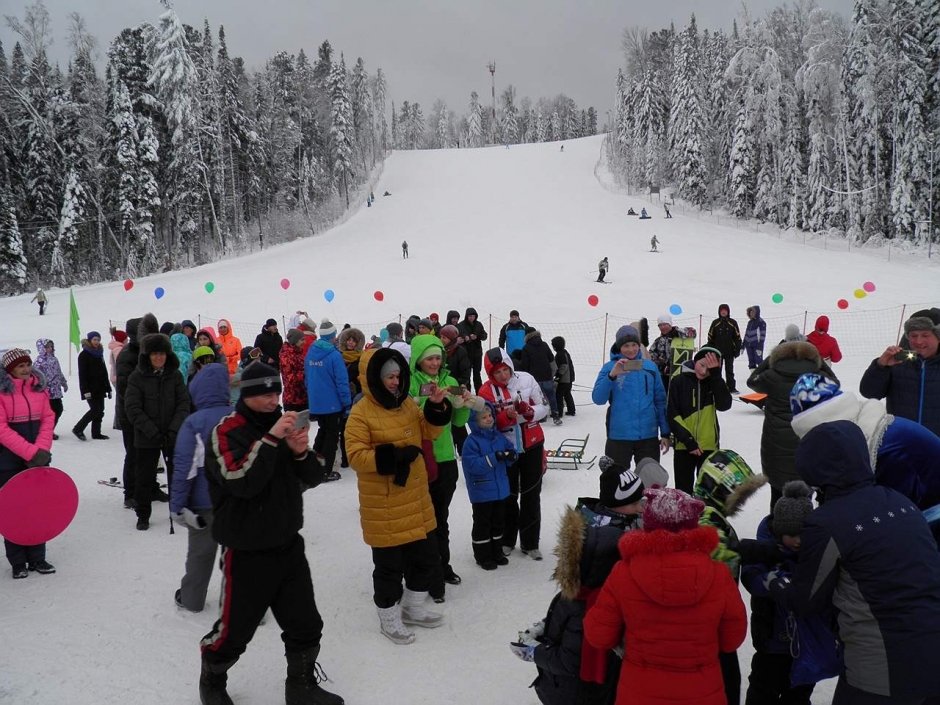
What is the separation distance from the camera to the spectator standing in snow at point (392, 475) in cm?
404

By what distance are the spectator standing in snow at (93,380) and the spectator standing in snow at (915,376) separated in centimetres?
998

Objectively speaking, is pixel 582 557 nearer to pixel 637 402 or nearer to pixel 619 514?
pixel 619 514

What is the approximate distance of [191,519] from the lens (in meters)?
4.25

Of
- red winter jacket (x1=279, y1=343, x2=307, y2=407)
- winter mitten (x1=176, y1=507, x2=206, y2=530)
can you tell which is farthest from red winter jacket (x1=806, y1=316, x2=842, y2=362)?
winter mitten (x1=176, y1=507, x2=206, y2=530)

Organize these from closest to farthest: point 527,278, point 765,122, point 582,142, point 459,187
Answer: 1. point 527,278
2. point 765,122
3. point 459,187
4. point 582,142

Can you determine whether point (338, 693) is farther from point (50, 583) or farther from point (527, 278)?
point (527, 278)

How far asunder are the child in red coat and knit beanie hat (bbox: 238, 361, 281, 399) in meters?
1.98

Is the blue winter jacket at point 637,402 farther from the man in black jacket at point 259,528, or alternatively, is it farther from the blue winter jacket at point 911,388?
the man in black jacket at point 259,528

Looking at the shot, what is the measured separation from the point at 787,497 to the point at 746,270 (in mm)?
28601

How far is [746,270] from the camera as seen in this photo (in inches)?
1131

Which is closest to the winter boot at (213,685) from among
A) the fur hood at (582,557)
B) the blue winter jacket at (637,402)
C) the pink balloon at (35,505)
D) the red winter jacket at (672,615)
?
the fur hood at (582,557)

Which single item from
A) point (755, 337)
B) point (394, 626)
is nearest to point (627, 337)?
point (394, 626)

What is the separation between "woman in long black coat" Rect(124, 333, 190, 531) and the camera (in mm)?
5973

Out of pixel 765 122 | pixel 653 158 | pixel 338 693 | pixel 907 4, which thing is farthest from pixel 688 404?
pixel 653 158
